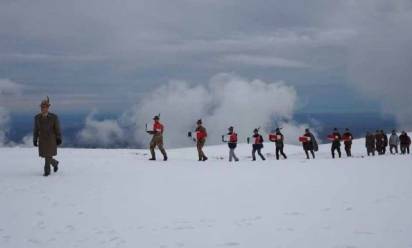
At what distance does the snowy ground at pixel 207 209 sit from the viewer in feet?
26.2

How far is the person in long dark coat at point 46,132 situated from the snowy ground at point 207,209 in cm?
87

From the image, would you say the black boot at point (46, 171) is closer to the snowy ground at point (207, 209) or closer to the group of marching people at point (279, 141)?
the snowy ground at point (207, 209)

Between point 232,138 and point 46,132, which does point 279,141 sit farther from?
point 46,132

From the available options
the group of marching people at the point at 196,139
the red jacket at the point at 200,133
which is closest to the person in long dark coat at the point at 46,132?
the group of marching people at the point at 196,139

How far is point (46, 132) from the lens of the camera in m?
15.4

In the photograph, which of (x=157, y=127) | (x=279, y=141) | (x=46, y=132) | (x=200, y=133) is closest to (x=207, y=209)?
(x=46, y=132)

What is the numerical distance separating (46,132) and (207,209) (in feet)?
24.1

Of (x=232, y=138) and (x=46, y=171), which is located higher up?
(x=232, y=138)

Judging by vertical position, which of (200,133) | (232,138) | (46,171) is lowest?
(46,171)

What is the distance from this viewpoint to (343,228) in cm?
837

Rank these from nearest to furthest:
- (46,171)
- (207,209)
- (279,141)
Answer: (207,209)
(46,171)
(279,141)

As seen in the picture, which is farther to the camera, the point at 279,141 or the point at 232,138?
the point at 279,141

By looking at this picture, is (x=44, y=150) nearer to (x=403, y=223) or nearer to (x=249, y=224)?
(x=249, y=224)

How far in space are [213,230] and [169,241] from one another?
93 cm
